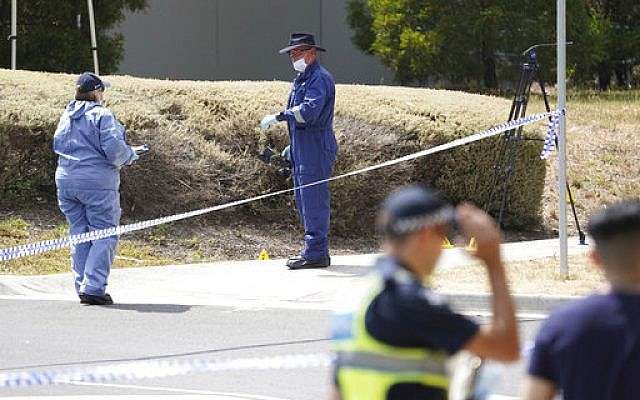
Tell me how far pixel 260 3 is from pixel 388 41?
4.53 metres

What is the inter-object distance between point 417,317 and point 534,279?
7.81 metres

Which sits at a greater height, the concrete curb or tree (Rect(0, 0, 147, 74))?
tree (Rect(0, 0, 147, 74))

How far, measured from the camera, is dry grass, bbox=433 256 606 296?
10742 millimetres

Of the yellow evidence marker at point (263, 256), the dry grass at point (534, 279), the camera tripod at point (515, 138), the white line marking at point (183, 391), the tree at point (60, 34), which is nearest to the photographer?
the white line marking at point (183, 391)

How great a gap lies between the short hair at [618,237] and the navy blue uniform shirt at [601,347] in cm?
10

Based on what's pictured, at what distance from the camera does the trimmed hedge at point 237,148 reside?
14.8 m

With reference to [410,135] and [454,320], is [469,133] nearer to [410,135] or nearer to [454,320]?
[410,135]

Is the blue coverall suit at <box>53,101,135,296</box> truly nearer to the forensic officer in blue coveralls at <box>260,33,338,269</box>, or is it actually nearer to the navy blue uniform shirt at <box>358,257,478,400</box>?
the forensic officer in blue coveralls at <box>260,33,338,269</box>

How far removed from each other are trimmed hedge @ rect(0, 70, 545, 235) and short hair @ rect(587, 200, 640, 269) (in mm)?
10986

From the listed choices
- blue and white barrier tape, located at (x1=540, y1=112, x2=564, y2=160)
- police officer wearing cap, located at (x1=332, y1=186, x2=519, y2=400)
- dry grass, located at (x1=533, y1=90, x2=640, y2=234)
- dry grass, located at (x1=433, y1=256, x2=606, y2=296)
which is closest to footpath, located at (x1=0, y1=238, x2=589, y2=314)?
dry grass, located at (x1=433, y1=256, x2=606, y2=296)

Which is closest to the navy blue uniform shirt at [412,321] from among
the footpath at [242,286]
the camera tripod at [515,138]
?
the footpath at [242,286]

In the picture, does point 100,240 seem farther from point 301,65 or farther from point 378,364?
point 378,364

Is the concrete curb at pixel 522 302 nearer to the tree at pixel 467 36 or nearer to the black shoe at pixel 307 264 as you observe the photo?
the black shoe at pixel 307 264

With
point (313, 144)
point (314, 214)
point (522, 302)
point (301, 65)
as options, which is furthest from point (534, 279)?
point (301, 65)
